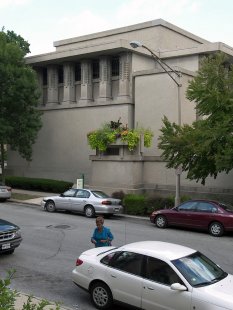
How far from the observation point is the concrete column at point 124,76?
32969 millimetres

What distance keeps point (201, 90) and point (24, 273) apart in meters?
12.4

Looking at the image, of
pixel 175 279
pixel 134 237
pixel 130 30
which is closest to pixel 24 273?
pixel 175 279

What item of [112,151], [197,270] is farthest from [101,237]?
[112,151]

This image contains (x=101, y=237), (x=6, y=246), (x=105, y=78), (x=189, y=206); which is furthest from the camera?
(x=105, y=78)

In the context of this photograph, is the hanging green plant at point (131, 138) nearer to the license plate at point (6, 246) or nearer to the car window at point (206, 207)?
the car window at point (206, 207)

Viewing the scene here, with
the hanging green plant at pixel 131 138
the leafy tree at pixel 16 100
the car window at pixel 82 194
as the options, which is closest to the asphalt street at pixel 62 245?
the car window at pixel 82 194

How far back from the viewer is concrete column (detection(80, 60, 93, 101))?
116 ft

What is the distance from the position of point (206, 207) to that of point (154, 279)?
1060 cm

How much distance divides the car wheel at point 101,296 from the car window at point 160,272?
3.02ft

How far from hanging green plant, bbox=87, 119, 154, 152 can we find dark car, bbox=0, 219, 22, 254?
16.1 meters

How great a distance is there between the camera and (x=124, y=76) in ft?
109

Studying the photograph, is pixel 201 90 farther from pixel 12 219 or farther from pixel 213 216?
pixel 12 219

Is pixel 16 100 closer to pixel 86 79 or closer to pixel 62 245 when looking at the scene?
pixel 86 79

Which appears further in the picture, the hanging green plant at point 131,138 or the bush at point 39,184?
the bush at point 39,184
